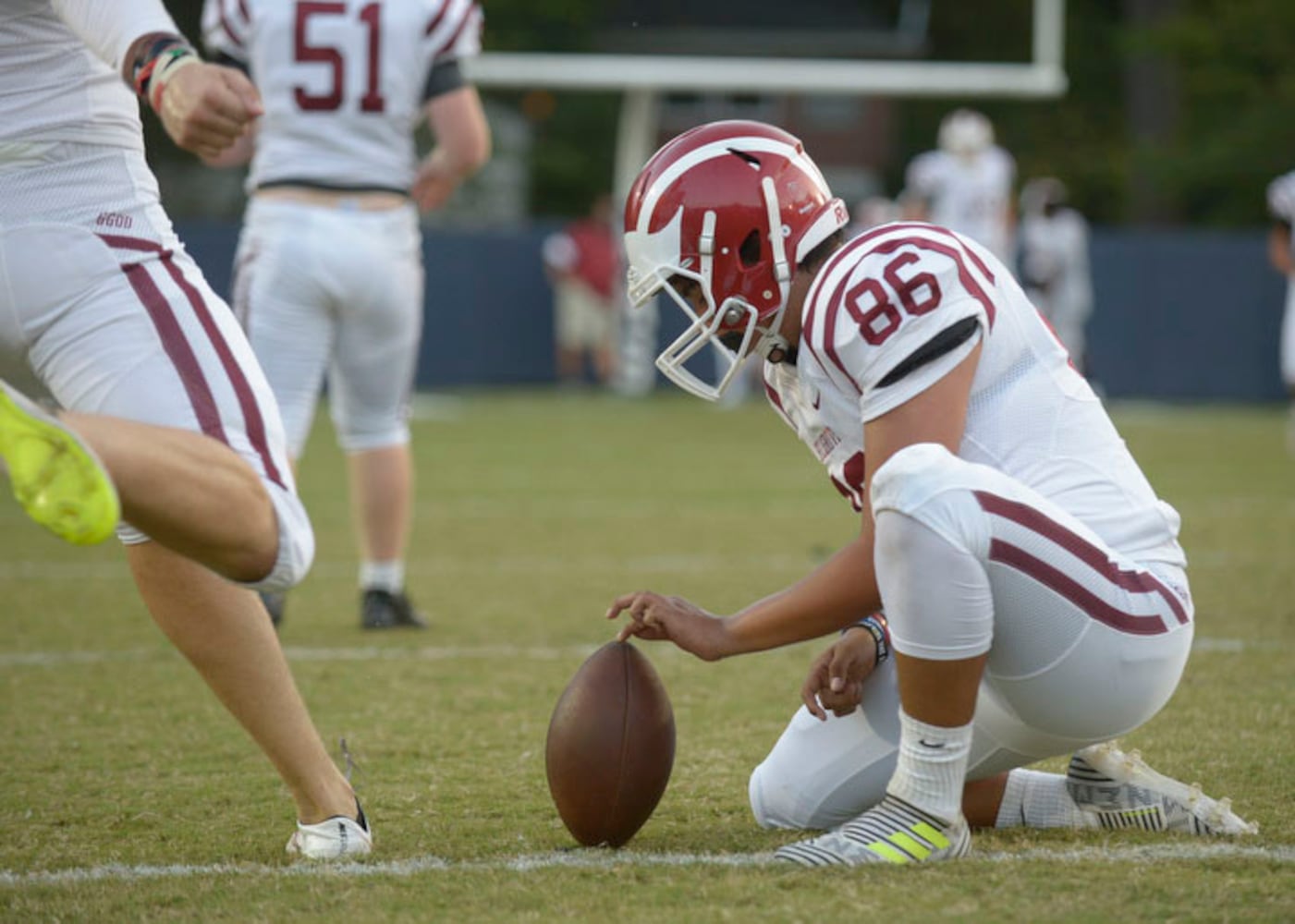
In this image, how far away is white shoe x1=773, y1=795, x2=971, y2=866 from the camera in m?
2.60

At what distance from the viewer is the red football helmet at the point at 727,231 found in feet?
9.06

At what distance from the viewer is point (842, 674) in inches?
110

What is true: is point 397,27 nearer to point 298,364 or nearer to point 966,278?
point 298,364

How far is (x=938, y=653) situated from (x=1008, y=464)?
0.34 m

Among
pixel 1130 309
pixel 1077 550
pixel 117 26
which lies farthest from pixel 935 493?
pixel 1130 309

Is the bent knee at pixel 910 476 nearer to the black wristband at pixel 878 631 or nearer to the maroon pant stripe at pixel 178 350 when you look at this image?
the black wristband at pixel 878 631

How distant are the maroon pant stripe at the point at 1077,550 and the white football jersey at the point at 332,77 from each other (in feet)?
10.1

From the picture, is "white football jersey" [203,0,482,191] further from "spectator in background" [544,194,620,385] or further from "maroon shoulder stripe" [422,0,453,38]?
"spectator in background" [544,194,620,385]

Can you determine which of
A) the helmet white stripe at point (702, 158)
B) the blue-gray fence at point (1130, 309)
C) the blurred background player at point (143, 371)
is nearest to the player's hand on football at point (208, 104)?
the blurred background player at point (143, 371)

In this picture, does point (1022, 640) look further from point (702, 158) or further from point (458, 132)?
point (458, 132)

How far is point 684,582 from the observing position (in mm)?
5727

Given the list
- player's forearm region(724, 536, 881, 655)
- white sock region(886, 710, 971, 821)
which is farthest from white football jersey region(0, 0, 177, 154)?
white sock region(886, 710, 971, 821)

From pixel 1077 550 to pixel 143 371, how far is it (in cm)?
129

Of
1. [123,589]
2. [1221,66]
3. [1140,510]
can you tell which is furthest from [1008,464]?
[1221,66]
